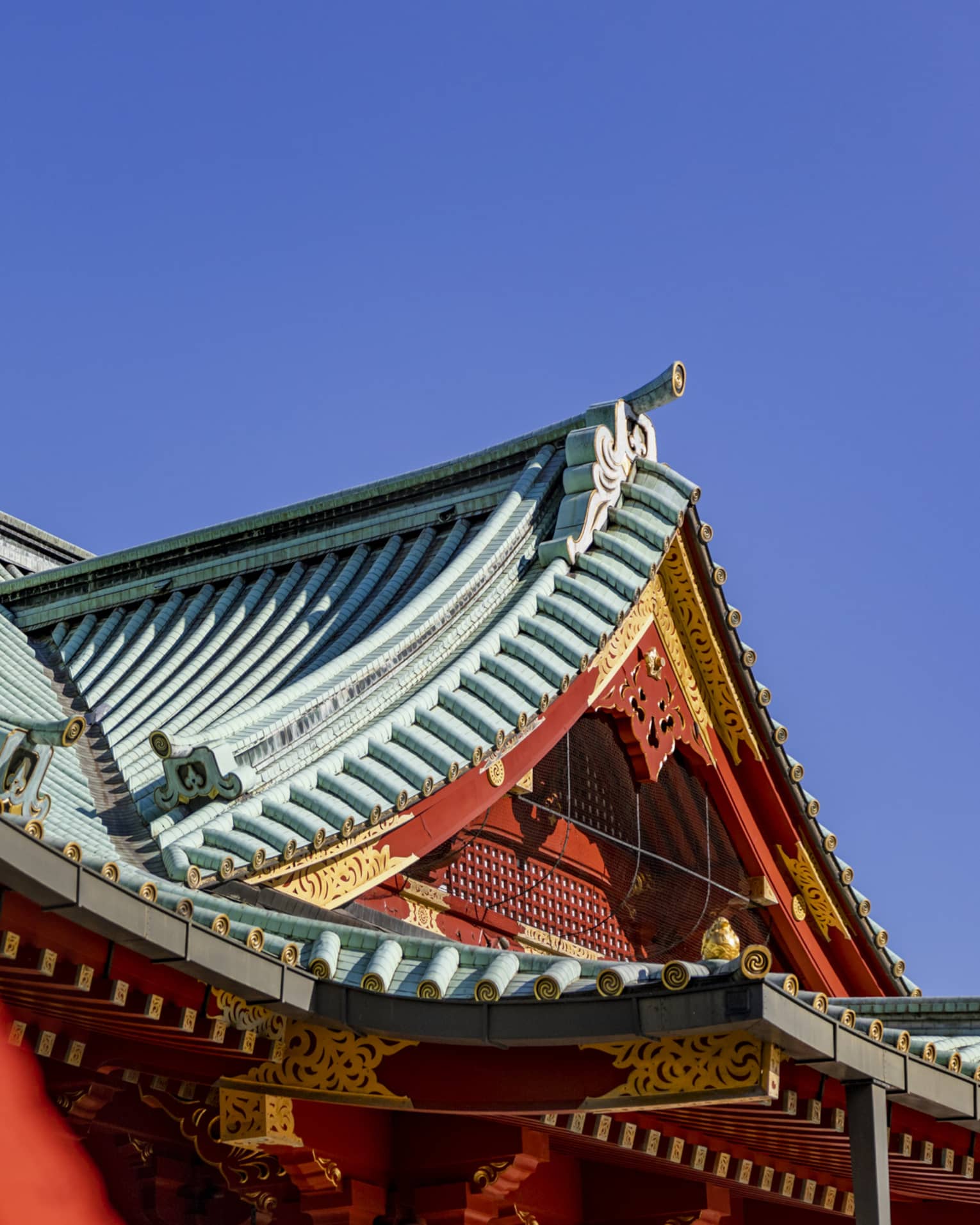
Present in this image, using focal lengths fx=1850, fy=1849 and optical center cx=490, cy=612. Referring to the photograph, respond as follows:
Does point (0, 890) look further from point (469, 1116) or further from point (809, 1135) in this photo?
point (809, 1135)

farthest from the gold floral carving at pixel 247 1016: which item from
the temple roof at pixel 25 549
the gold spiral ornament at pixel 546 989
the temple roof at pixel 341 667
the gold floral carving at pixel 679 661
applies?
the temple roof at pixel 25 549

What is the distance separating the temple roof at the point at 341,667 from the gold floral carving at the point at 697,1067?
280mm

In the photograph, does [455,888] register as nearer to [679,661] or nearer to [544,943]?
[544,943]

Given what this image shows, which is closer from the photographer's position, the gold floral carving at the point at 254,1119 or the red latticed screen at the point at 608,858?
the gold floral carving at the point at 254,1119

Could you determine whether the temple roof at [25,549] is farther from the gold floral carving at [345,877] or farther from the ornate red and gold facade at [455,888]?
the gold floral carving at [345,877]

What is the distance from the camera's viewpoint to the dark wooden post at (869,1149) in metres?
6.41

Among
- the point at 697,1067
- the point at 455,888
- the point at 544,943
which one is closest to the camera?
the point at 697,1067

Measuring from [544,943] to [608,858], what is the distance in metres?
1.08

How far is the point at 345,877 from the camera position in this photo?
805 cm

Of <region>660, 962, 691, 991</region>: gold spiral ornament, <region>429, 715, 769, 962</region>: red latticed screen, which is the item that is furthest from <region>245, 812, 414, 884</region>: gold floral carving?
<region>660, 962, 691, 991</region>: gold spiral ornament

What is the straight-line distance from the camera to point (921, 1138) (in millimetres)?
7562

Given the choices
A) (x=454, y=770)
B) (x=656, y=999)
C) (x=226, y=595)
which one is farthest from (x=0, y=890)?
(x=226, y=595)

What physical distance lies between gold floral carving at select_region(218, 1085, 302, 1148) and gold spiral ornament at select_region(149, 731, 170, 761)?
1612 mm

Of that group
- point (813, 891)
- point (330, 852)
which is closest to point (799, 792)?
point (813, 891)
